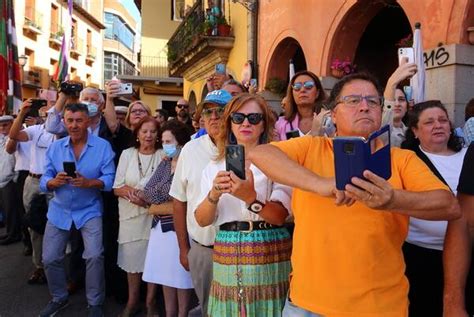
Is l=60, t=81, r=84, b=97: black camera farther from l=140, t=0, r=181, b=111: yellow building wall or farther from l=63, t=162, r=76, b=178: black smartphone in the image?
l=140, t=0, r=181, b=111: yellow building wall

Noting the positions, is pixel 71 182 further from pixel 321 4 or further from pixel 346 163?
pixel 321 4

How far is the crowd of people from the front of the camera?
5.99 ft

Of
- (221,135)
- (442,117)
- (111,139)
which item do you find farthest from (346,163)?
(111,139)

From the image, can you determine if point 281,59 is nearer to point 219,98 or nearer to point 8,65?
point 8,65

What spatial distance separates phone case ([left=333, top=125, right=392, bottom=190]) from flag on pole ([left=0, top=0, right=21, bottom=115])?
23.0 ft

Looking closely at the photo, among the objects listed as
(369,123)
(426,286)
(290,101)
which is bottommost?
(426,286)

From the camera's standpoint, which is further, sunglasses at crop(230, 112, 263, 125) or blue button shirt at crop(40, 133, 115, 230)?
blue button shirt at crop(40, 133, 115, 230)

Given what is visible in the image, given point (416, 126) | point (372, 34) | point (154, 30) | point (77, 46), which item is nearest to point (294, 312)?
point (416, 126)

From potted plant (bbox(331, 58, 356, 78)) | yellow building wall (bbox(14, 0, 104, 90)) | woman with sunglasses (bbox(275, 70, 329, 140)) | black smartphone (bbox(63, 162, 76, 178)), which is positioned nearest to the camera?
woman with sunglasses (bbox(275, 70, 329, 140))

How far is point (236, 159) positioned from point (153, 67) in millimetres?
23395

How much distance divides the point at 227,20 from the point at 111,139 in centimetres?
814

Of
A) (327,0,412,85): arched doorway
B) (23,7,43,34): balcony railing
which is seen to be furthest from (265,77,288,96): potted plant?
(23,7,43,34): balcony railing

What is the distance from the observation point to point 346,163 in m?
1.55

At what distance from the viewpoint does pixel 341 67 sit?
7301 millimetres
